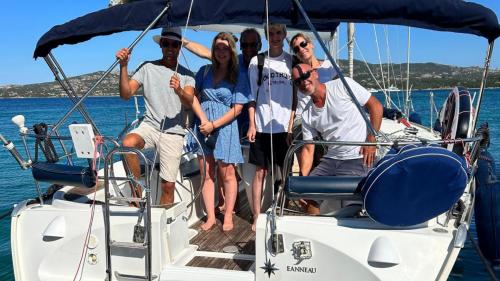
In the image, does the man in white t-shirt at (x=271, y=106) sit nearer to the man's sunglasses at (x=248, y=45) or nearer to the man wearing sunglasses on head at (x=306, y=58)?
the man wearing sunglasses on head at (x=306, y=58)

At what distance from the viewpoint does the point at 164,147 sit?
454 centimetres

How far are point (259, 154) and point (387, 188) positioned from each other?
1725mm

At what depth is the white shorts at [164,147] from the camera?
14.8 ft

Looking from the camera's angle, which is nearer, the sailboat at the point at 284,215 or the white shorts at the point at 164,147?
the sailboat at the point at 284,215

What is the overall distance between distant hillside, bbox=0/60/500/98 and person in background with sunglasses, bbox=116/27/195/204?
37 centimetres

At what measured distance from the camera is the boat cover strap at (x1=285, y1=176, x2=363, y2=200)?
344cm

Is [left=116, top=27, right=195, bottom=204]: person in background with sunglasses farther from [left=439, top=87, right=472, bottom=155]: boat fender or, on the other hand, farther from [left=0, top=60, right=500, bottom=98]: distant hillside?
[left=439, top=87, right=472, bottom=155]: boat fender

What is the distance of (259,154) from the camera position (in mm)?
4707

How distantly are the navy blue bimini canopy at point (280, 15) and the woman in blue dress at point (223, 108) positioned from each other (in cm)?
53

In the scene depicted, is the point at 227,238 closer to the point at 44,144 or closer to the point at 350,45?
the point at 44,144

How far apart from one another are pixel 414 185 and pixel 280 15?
1821 millimetres

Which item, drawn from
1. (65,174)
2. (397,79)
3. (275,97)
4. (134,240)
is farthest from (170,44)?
(397,79)

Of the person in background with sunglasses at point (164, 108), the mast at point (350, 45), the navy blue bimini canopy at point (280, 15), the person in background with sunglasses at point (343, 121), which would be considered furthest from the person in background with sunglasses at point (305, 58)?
the mast at point (350, 45)

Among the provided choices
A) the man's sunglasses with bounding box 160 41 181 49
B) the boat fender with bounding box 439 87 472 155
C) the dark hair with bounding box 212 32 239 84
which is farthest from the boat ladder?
the boat fender with bounding box 439 87 472 155
